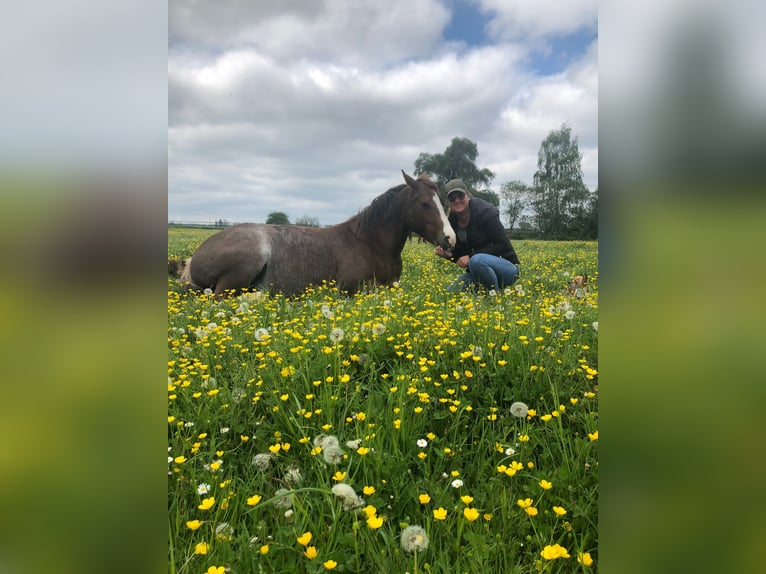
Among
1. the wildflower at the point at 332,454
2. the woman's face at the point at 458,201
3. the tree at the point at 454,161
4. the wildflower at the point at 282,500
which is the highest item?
the tree at the point at 454,161

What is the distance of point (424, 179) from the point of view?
7.19 meters

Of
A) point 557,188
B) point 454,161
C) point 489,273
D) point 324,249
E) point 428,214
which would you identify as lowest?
point 489,273

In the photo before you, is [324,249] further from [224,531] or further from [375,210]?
[224,531]

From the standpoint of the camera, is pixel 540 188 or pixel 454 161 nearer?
pixel 540 188

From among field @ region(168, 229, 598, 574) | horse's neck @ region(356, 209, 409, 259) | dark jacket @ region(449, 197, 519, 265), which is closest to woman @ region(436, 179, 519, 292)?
dark jacket @ region(449, 197, 519, 265)

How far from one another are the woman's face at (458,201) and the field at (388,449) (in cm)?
375

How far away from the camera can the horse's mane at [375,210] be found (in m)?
7.50

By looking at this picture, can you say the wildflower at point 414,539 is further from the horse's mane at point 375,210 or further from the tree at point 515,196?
the tree at point 515,196

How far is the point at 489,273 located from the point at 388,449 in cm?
501

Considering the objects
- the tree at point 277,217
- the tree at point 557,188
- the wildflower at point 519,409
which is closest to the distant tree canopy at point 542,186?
the tree at point 557,188

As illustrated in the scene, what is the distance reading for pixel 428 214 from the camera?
7.09 metres

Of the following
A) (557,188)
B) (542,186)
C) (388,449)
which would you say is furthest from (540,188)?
(388,449)
